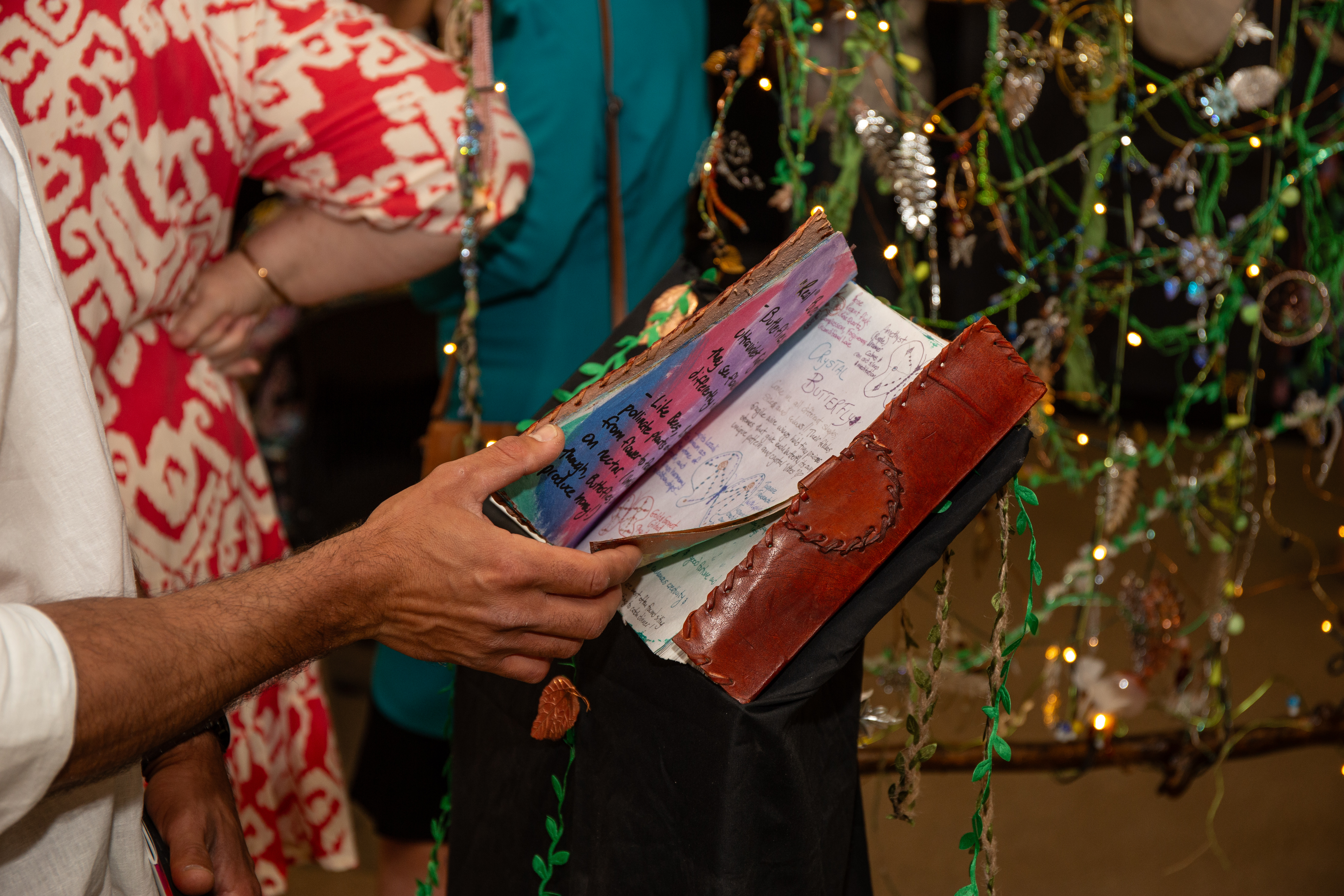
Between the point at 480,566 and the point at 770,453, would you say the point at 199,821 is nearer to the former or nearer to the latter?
the point at 480,566

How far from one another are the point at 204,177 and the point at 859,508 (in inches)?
27.4

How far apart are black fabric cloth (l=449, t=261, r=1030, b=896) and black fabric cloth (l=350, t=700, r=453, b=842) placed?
0.47 metres

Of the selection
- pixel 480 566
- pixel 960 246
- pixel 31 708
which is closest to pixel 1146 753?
pixel 960 246

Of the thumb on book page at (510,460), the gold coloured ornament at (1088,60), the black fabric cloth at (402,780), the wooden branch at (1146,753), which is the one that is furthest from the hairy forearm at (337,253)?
the wooden branch at (1146,753)

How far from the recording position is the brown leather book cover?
0.55 metres

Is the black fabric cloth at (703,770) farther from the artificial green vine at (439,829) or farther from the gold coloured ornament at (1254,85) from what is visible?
the gold coloured ornament at (1254,85)

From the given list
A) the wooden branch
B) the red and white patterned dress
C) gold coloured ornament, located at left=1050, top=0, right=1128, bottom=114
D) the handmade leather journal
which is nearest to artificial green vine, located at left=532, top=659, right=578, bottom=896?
the handmade leather journal

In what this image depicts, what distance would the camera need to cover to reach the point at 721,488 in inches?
24.3

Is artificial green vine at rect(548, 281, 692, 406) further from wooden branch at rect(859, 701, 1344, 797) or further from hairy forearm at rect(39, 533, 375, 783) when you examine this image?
wooden branch at rect(859, 701, 1344, 797)

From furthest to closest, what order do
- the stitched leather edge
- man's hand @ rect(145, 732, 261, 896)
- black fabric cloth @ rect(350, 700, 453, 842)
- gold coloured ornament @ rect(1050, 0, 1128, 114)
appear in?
black fabric cloth @ rect(350, 700, 453, 842) → gold coloured ornament @ rect(1050, 0, 1128, 114) → man's hand @ rect(145, 732, 261, 896) → the stitched leather edge

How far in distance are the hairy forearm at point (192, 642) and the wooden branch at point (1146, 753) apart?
88 centimetres

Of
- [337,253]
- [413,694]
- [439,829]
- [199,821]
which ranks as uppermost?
[337,253]

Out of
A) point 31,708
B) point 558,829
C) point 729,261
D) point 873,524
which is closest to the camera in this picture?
point 31,708

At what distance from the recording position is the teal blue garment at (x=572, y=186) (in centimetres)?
100
